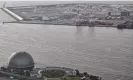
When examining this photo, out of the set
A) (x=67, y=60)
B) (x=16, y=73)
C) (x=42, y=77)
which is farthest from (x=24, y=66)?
(x=67, y=60)

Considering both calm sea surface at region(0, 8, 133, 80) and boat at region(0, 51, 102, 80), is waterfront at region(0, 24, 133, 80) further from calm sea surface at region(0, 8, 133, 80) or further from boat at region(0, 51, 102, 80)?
boat at region(0, 51, 102, 80)

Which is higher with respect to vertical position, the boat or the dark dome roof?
the dark dome roof

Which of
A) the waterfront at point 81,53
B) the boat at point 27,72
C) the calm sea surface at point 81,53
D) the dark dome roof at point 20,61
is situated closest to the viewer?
the boat at point 27,72

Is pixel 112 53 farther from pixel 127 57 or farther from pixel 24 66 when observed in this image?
pixel 24 66

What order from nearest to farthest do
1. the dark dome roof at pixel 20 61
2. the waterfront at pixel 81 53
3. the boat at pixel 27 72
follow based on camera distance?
the boat at pixel 27 72, the dark dome roof at pixel 20 61, the waterfront at pixel 81 53

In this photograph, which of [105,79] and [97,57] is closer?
[105,79]

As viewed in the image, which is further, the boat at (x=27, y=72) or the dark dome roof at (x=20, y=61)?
the dark dome roof at (x=20, y=61)

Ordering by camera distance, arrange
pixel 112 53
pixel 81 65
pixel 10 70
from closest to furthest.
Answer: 1. pixel 10 70
2. pixel 81 65
3. pixel 112 53

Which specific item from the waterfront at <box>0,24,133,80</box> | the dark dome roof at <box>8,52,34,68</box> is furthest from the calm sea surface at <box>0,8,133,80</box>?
the dark dome roof at <box>8,52,34,68</box>

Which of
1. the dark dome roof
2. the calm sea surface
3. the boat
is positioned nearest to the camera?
the boat

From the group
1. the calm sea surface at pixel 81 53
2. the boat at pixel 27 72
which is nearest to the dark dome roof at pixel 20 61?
the boat at pixel 27 72

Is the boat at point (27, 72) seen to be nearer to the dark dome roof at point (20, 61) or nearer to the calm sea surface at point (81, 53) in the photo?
the dark dome roof at point (20, 61)
